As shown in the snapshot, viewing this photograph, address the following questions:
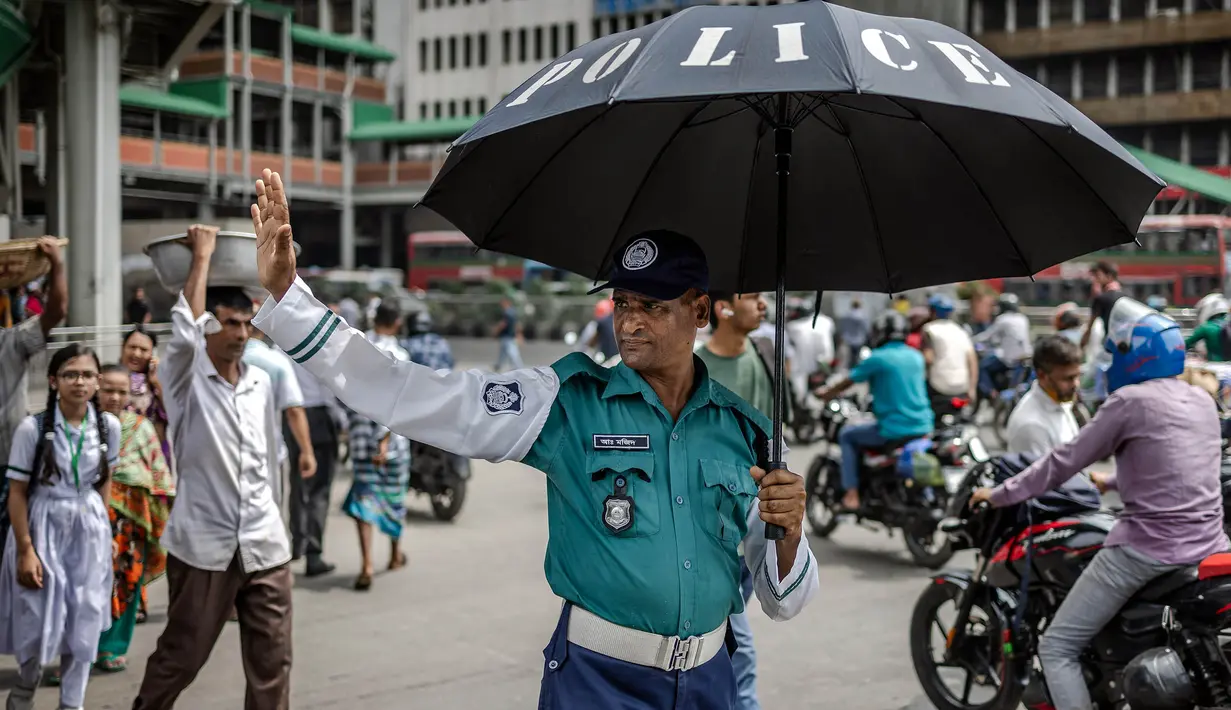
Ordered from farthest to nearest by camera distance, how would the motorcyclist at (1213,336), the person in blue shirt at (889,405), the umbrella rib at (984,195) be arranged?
the motorcyclist at (1213,336) → the person in blue shirt at (889,405) → the umbrella rib at (984,195)

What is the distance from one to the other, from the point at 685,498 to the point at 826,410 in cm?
854

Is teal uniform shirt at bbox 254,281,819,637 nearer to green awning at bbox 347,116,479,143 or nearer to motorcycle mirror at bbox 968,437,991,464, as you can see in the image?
motorcycle mirror at bbox 968,437,991,464

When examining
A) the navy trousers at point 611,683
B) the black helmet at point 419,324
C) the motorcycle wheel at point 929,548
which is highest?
the black helmet at point 419,324

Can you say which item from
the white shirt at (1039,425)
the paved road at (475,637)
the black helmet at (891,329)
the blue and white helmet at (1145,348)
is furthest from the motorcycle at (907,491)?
the blue and white helmet at (1145,348)

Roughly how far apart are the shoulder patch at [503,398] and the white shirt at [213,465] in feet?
7.33

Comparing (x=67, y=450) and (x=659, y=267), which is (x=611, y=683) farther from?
(x=67, y=450)

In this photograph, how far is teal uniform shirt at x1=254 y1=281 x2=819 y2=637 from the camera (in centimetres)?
266

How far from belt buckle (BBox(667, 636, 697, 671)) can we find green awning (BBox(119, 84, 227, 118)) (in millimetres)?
43090

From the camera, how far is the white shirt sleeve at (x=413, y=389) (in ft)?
8.50

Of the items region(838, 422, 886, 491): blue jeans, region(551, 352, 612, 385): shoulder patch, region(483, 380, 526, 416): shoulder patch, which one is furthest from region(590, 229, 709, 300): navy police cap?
region(838, 422, 886, 491): blue jeans

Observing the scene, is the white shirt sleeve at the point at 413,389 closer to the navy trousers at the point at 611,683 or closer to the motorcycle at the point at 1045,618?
the navy trousers at the point at 611,683

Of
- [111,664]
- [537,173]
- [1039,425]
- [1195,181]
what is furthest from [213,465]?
[1195,181]

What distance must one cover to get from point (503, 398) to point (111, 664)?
13.9 ft

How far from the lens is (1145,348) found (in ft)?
14.6
